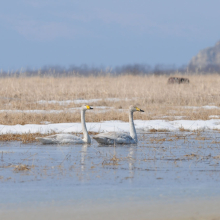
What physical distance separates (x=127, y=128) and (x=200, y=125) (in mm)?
2080

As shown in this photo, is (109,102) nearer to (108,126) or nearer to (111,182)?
(108,126)

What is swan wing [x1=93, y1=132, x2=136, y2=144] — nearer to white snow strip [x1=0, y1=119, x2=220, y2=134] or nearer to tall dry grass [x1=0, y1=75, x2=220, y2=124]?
white snow strip [x1=0, y1=119, x2=220, y2=134]

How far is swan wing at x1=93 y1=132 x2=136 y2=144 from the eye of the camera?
8.91m

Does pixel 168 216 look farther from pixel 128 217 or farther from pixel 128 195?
pixel 128 195

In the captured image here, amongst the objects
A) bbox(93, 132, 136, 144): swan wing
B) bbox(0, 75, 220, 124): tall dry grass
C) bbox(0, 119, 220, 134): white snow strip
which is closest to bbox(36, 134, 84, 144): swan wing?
bbox(93, 132, 136, 144): swan wing

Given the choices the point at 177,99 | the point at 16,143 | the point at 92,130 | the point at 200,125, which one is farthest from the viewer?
the point at 177,99

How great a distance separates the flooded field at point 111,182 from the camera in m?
4.14

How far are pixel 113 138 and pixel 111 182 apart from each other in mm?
3668

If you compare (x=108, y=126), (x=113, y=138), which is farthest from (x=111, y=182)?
(x=108, y=126)

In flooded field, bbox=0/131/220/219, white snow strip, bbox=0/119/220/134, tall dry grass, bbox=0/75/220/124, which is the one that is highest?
tall dry grass, bbox=0/75/220/124

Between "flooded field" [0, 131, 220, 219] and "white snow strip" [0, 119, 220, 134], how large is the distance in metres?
2.32

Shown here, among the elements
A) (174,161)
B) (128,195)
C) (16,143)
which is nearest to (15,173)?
(128,195)

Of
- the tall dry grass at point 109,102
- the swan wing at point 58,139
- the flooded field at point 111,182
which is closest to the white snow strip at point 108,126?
the tall dry grass at point 109,102

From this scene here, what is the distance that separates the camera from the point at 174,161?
6.81 m
